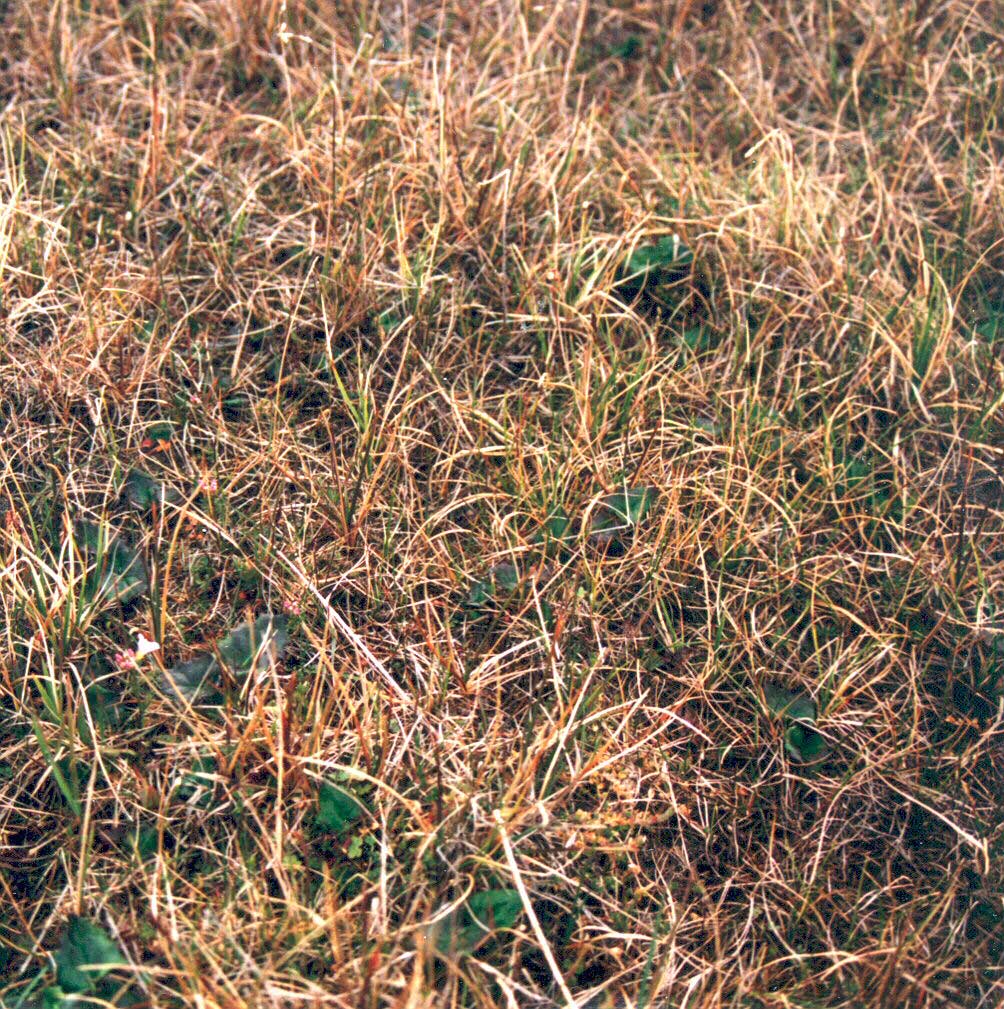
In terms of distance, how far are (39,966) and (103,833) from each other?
0.21m

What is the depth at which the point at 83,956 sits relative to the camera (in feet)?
5.03

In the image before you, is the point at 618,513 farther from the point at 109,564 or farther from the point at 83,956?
the point at 83,956

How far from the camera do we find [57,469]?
1993 mm

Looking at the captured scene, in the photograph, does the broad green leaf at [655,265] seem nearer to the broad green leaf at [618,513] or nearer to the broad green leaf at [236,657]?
the broad green leaf at [618,513]

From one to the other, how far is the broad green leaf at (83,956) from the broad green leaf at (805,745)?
117cm

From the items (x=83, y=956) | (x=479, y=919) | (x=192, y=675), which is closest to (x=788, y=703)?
(x=479, y=919)

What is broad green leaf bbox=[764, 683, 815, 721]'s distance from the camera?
6.21 ft

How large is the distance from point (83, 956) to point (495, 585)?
92 cm

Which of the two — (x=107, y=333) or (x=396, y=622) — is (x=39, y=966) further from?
(x=107, y=333)

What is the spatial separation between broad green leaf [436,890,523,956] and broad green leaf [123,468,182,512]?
97cm

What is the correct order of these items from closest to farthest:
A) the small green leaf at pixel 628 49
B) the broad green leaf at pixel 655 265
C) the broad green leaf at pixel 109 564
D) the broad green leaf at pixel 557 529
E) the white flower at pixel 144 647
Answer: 1. the white flower at pixel 144 647
2. the broad green leaf at pixel 109 564
3. the broad green leaf at pixel 557 529
4. the broad green leaf at pixel 655 265
5. the small green leaf at pixel 628 49

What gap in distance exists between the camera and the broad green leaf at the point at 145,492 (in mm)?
2020

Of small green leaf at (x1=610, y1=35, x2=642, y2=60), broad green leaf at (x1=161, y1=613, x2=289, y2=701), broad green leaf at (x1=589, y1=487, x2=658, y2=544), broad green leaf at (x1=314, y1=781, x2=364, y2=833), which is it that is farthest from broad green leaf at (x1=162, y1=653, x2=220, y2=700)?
small green leaf at (x1=610, y1=35, x2=642, y2=60)

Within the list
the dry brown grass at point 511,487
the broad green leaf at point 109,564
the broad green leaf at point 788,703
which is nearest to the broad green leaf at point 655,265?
the dry brown grass at point 511,487
